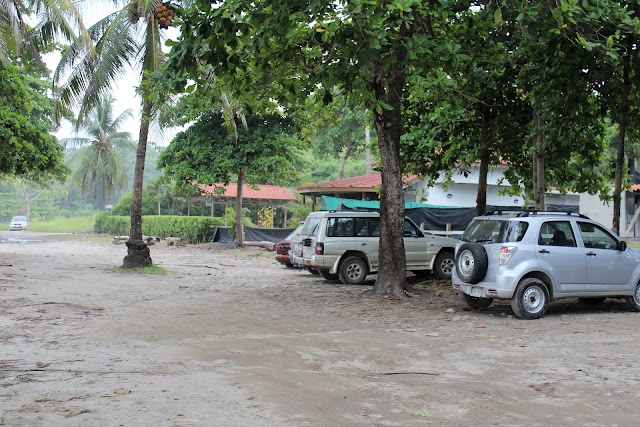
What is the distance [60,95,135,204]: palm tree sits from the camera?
151ft

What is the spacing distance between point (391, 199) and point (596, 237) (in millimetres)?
3882

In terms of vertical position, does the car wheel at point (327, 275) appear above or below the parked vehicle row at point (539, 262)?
below

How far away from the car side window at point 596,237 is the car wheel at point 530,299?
1.18 metres

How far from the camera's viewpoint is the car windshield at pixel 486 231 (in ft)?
34.4

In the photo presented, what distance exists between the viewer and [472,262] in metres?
10.3

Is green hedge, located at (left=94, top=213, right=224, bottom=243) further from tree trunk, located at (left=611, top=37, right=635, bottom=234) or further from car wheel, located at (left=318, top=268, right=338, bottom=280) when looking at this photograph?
tree trunk, located at (left=611, top=37, right=635, bottom=234)

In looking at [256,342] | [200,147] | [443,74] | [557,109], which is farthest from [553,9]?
[200,147]

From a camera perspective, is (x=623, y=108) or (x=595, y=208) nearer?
(x=623, y=108)

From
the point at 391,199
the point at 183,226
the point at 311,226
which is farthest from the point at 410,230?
the point at 183,226

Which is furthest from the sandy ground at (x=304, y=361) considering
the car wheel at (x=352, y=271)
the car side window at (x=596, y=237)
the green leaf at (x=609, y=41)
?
the green leaf at (x=609, y=41)

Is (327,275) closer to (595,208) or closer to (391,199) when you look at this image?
(391,199)

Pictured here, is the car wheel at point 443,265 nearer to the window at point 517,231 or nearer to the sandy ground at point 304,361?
the sandy ground at point 304,361

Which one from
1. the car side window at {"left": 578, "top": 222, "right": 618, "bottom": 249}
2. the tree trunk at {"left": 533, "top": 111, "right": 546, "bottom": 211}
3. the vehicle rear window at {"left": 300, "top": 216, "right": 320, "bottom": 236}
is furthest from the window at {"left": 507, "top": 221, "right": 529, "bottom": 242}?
the vehicle rear window at {"left": 300, "top": 216, "right": 320, "bottom": 236}

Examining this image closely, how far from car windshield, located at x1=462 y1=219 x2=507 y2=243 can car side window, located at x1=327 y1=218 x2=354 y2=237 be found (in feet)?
16.1
